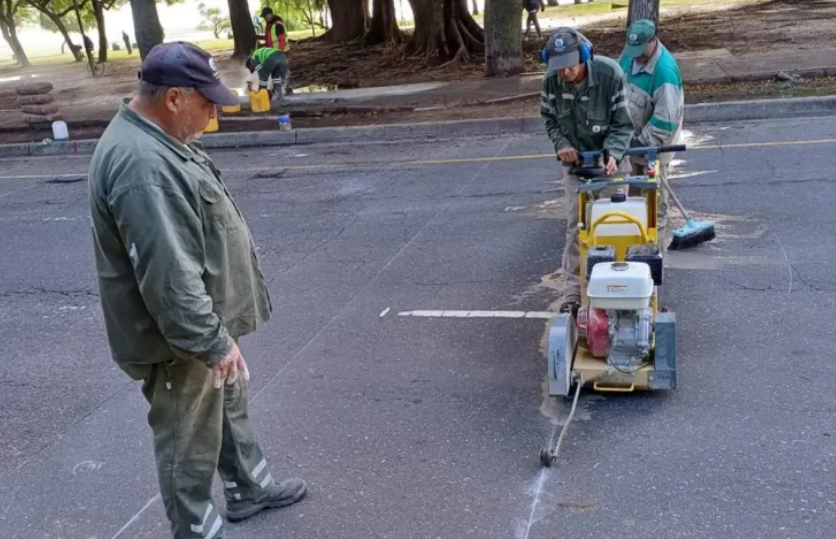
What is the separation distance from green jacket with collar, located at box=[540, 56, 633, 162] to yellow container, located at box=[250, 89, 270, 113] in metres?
11.6

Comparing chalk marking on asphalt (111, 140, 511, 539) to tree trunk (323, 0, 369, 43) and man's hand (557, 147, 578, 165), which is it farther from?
tree trunk (323, 0, 369, 43)

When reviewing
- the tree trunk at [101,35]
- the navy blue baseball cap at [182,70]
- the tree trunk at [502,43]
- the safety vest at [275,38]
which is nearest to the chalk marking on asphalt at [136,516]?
the navy blue baseball cap at [182,70]

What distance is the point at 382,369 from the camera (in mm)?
5227

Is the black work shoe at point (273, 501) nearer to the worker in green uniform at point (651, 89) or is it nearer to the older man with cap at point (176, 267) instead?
the older man with cap at point (176, 267)

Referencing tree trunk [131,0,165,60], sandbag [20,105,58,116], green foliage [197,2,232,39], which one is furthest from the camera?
green foliage [197,2,232,39]

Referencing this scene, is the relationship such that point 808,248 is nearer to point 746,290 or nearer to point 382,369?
point 746,290

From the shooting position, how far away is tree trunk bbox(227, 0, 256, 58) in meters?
31.7

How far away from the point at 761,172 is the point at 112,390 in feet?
22.1

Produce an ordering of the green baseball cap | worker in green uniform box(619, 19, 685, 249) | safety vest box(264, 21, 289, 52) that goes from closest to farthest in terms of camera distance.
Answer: the green baseball cap < worker in green uniform box(619, 19, 685, 249) < safety vest box(264, 21, 289, 52)

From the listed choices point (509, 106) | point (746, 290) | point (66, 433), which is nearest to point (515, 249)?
point (746, 290)

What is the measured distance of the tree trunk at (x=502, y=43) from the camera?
17.1 m

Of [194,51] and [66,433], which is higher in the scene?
[194,51]

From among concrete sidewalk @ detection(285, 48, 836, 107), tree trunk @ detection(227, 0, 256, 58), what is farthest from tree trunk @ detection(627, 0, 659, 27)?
tree trunk @ detection(227, 0, 256, 58)

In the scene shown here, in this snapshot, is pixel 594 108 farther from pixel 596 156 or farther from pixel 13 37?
pixel 13 37
